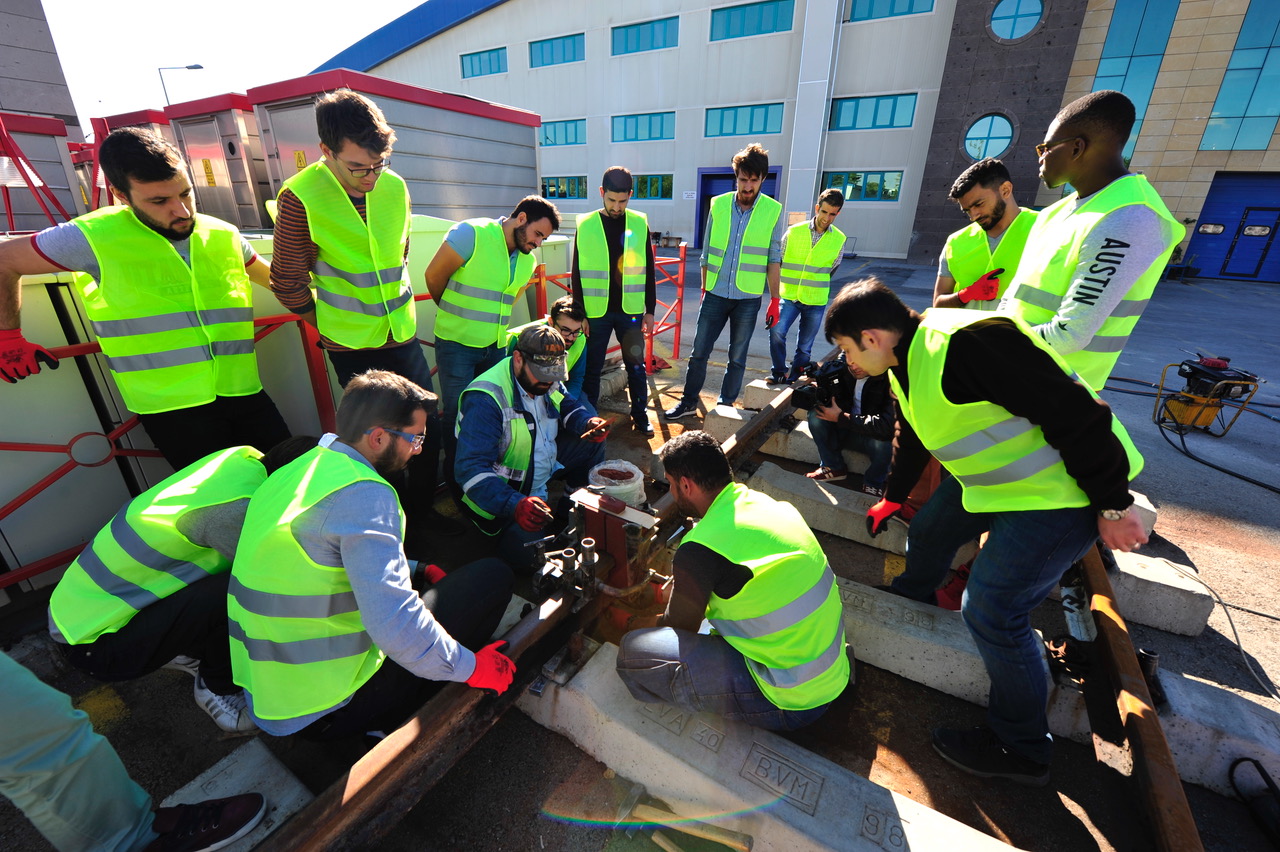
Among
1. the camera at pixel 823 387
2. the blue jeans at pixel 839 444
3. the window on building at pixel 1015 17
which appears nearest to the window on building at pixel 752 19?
the window on building at pixel 1015 17

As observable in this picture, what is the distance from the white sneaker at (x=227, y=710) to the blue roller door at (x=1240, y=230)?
24672mm

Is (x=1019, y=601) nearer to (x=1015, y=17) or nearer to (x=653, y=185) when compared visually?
(x=1015, y=17)

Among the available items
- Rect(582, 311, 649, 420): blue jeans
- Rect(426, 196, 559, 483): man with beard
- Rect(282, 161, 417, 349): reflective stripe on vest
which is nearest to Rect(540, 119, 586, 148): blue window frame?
Rect(582, 311, 649, 420): blue jeans

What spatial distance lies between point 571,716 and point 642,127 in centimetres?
2330

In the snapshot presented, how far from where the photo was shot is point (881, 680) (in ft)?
8.55

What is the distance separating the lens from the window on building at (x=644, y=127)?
819 inches

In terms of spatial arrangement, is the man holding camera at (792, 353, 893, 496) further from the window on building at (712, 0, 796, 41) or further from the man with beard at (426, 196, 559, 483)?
the window on building at (712, 0, 796, 41)

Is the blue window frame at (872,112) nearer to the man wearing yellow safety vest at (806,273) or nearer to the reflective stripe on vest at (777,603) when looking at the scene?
the man wearing yellow safety vest at (806,273)

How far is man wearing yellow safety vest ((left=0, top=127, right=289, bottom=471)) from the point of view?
224 cm

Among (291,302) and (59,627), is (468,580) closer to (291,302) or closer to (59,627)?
(59,627)

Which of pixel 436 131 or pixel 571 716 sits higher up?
pixel 436 131

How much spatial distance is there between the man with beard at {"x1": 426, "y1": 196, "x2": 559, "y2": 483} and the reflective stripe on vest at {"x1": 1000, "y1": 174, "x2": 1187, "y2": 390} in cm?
277

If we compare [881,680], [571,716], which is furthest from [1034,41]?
[571,716]

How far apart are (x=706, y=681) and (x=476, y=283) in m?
2.77
